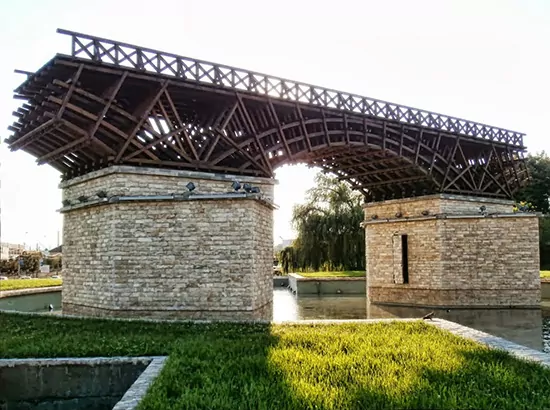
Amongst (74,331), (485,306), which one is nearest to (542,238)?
(485,306)

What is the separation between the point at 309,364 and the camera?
736 cm

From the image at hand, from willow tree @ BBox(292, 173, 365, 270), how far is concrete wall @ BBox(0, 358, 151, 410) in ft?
85.1

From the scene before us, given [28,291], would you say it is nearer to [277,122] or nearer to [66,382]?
[277,122]

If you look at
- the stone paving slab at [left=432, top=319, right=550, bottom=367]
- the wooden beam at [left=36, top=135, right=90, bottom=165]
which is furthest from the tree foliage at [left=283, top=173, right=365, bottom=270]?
the stone paving slab at [left=432, top=319, right=550, bottom=367]

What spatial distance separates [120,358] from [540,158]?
43.0m

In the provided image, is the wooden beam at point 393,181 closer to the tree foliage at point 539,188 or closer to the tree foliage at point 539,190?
the tree foliage at point 539,188

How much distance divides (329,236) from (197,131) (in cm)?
1933

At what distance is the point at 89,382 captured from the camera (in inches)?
317

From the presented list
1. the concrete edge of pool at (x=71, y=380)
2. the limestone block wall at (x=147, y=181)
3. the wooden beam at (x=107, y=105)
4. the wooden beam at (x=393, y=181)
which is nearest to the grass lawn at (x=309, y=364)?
the concrete edge of pool at (x=71, y=380)

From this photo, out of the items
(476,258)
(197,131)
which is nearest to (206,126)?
(197,131)

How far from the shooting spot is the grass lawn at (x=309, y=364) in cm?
567

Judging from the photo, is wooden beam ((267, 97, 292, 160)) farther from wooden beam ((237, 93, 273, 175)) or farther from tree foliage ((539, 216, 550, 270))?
tree foliage ((539, 216, 550, 270))

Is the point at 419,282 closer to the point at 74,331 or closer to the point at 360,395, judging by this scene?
the point at 74,331

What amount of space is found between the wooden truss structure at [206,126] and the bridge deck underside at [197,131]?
4cm
